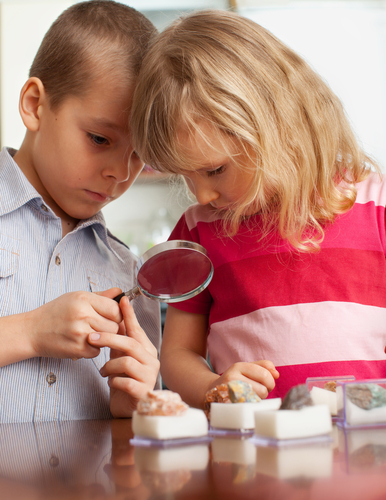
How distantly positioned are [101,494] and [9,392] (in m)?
0.86

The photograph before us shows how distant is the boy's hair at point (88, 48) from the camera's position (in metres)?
1.31

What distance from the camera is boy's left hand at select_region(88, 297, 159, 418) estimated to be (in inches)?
39.9

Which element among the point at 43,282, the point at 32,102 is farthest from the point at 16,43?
the point at 43,282

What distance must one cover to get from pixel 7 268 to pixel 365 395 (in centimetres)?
90

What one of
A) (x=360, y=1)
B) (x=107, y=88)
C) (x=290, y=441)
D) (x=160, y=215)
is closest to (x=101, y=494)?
(x=290, y=441)

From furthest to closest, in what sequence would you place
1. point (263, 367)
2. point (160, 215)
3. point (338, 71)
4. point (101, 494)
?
point (160, 215)
point (338, 71)
point (263, 367)
point (101, 494)

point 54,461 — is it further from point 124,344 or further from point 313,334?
point 313,334

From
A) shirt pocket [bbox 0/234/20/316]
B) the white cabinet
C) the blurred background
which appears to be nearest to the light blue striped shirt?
shirt pocket [bbox 0/234/20/316]

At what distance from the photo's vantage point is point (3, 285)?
1.25 metres

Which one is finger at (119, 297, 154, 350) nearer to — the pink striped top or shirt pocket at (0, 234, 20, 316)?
the pink striped top

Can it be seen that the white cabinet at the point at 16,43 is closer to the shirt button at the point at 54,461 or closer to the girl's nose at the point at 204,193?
the girl's nose at the point at 204,193

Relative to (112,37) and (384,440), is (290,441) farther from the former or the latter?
(112,37)

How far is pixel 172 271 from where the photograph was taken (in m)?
1.07

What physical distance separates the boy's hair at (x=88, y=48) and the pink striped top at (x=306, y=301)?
52cm
